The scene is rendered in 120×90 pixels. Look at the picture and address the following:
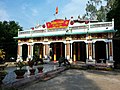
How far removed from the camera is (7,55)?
102 ft

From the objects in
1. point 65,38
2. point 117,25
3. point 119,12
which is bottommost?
point 65,38

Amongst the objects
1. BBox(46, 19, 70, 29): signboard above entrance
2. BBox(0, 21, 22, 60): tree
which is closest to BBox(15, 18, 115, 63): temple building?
BBox(46, 19, 70, 29): signboard above entrance

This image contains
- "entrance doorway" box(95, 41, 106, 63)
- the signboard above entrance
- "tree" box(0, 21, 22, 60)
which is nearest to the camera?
the signboard above entrance

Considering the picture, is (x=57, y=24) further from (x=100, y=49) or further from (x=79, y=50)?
(x=100, y=49)

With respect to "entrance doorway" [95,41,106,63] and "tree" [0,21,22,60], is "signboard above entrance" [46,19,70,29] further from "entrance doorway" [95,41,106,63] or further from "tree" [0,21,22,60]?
"tree" [0,21,22,60]

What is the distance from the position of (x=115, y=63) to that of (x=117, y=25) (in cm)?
548

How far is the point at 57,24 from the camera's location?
2419 centimetres

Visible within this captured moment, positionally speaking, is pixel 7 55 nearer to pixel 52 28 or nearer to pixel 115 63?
pixel 52 28

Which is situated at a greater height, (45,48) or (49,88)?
(45,48)

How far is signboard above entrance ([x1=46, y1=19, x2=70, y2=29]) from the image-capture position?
23562 millimetres

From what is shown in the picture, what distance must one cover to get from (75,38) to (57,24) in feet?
11.8

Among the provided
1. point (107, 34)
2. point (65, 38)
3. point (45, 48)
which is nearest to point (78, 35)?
point (65, 38)

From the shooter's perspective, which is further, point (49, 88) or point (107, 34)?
point (107, 34)

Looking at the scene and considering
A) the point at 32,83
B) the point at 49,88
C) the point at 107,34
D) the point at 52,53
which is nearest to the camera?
the point at 49,88
